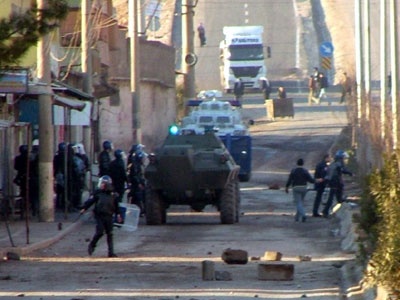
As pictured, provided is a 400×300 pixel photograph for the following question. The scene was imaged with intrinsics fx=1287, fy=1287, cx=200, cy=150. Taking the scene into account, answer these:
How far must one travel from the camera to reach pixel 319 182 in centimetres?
3098

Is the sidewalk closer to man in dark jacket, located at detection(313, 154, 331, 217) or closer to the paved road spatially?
the paved road

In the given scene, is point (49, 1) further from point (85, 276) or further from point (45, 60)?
point (45, 60)

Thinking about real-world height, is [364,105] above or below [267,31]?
below

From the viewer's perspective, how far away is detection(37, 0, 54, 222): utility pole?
26.2m

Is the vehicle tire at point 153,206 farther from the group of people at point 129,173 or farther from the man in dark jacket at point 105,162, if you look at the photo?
the man in dark jacket at point 105,162

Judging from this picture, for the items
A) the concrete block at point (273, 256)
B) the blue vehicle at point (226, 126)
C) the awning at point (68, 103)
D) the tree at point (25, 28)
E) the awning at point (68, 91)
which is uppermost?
the tree at point (25, 28)

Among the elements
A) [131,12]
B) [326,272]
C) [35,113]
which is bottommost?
[326,272]

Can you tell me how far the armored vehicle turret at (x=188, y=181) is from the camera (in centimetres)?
2750

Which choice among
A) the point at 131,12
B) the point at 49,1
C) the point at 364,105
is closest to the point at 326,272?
the point at 49,1

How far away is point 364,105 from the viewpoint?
3772cm

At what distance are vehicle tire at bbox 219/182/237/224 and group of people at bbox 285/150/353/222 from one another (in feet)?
7.23

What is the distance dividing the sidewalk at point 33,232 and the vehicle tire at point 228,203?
10.3 ft

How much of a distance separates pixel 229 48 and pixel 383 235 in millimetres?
58871

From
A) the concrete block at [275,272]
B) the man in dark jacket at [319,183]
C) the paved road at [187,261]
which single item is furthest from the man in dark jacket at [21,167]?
the concrete block at [275,272]
